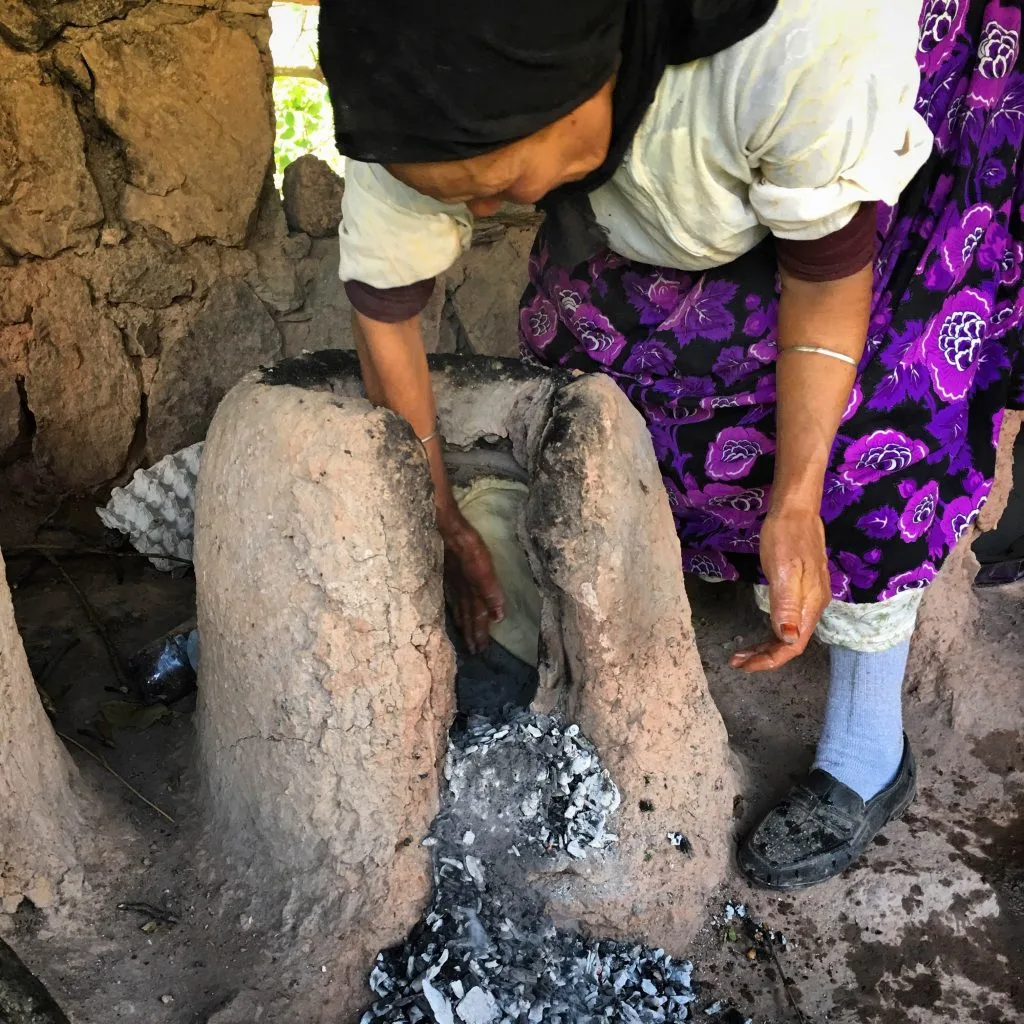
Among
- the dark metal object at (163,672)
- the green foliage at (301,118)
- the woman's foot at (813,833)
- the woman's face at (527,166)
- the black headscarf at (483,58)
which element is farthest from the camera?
the green foliage at (301,118)

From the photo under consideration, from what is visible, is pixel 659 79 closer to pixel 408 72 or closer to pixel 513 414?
pixel 408 72

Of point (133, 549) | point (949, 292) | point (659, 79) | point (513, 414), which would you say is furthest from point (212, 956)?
point (949, 292)

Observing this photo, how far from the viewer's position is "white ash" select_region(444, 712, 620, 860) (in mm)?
1403

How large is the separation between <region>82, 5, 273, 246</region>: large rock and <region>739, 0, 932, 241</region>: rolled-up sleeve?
1274 millimetres

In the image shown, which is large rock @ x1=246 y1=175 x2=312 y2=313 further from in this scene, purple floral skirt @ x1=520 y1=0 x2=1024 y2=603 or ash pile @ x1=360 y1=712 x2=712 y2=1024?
ash pile @ x1=360 y1=712 x2=712 y2=1024

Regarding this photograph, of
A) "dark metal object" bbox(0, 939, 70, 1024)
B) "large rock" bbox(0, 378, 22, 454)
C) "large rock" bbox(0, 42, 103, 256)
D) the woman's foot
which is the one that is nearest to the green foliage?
"large rock" bbox(0, 42, 103, 256)

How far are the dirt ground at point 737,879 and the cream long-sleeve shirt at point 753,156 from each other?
0.85 metres

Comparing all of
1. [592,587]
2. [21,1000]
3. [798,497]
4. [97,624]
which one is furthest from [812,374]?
[97,624]

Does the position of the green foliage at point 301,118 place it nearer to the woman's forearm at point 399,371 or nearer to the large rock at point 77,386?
the large rock at point 77,386

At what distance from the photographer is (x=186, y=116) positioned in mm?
1989

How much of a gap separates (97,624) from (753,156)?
4.58 feet

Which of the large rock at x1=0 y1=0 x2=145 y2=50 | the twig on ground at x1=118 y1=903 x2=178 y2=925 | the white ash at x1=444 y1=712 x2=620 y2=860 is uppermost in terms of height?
the large rock at x1=0 y1=0 x2=145 y2=50

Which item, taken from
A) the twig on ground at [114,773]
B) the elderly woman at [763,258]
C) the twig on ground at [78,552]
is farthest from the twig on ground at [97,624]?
the elderly woman at [763,258]

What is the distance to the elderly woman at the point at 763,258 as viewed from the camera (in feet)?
3.20
